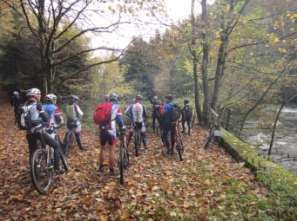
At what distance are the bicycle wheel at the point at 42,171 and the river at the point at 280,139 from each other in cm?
1104

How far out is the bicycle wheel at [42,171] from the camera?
6238 millimetres

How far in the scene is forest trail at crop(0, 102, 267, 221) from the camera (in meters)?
5.79

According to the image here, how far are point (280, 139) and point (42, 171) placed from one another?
67.7ft

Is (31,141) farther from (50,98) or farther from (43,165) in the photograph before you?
(50,98)

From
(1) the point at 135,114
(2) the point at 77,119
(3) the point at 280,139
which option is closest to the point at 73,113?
(2) the point at 77,119

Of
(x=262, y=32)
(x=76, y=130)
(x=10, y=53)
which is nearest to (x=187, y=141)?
(x=76, y=130)

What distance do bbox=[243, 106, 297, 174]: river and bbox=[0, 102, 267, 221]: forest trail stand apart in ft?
23.9

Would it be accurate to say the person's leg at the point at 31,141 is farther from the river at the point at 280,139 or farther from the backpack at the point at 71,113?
the river at the point at 280,139

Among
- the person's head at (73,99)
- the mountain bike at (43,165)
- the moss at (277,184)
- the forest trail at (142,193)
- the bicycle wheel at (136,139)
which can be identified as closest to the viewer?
the forest trail at (142,193)

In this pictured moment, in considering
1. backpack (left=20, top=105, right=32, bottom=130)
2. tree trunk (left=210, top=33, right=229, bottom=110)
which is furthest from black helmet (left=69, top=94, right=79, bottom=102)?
tree trunk (left=210, top=33, right=229, bottom=110)

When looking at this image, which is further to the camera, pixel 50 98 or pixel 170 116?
pixel 170 116

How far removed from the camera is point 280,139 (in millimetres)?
23078

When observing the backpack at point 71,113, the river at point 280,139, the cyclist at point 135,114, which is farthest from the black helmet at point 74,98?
the river at point 280,139

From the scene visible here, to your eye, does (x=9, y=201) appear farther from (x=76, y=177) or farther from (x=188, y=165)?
(x=188, y=165)
